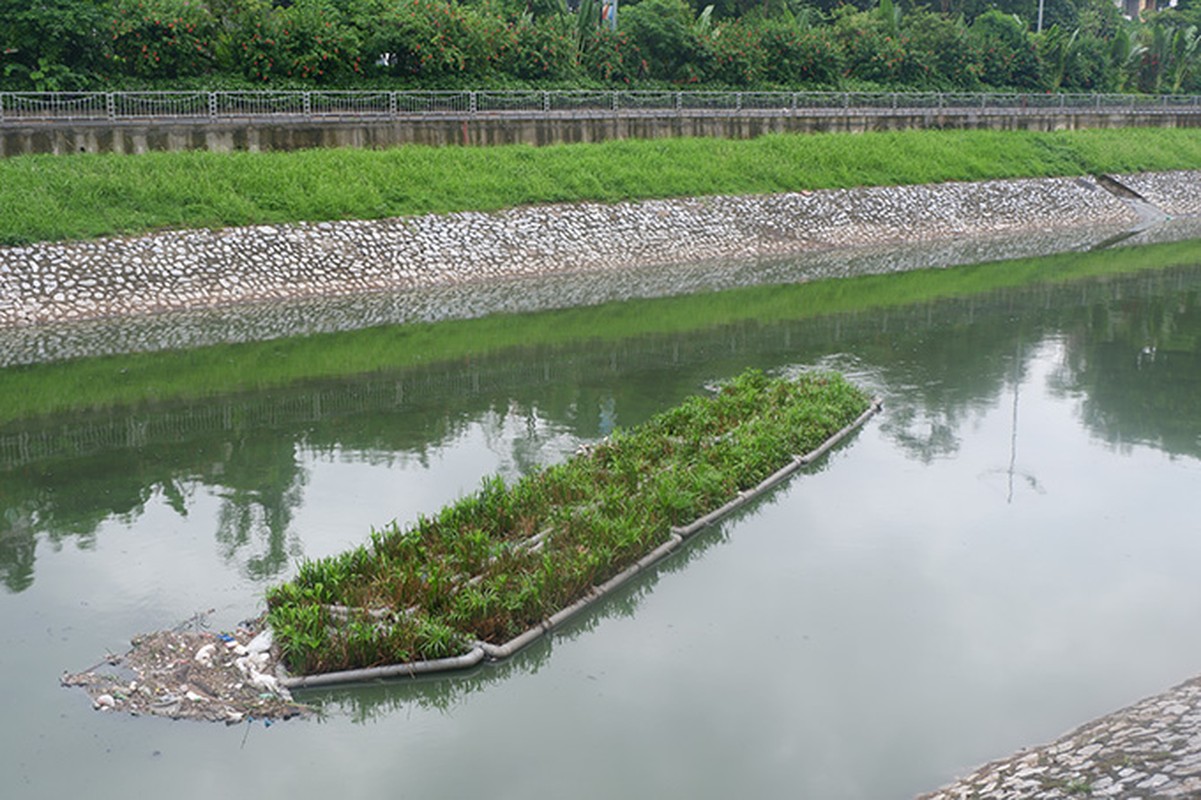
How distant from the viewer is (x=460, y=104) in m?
31.4

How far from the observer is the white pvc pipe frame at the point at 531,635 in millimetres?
8570

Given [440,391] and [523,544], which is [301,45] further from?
[523,544]

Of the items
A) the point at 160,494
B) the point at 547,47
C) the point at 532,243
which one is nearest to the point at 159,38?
the point at 532,243

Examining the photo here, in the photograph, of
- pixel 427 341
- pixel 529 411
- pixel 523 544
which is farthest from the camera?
pixel 427 341

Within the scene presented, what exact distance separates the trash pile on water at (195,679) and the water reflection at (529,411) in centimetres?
150

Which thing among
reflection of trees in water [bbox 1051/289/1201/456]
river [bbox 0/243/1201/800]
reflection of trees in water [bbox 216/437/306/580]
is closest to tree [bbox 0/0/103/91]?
river [bbox 0/243/1201/800]

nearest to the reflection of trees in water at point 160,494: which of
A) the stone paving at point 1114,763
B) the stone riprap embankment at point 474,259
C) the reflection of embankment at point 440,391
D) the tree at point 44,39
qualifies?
the reflection of embankment at point 440,391

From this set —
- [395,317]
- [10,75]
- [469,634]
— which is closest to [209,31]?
[10,75]

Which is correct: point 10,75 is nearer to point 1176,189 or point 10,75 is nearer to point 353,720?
point 353,720

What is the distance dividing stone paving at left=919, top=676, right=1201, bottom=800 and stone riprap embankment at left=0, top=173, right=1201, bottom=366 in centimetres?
1578

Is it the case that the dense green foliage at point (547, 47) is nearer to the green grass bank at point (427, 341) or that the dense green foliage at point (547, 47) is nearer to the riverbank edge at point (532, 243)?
the riverbank edge at point (532, 243)

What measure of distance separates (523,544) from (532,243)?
1777cm

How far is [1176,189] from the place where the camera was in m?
43.9

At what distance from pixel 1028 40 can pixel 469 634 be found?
50.3 metres
